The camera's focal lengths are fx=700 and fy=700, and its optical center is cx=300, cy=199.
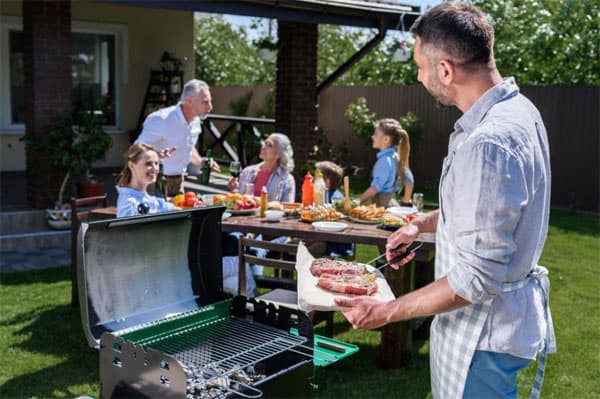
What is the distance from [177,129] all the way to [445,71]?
4.52 m

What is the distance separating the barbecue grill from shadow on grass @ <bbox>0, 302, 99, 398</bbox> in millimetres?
1394

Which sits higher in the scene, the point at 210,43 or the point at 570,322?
the point at 210,43

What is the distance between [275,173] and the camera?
6109 mm

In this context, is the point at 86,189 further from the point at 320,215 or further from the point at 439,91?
the point at 439,91

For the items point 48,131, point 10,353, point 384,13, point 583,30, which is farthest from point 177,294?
point 583,30

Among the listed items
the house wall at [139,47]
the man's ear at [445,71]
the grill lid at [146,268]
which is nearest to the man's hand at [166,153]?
the grill lid at [146,268]

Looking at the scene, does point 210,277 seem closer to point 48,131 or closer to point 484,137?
point 484,137

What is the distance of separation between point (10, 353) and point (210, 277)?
2.12m

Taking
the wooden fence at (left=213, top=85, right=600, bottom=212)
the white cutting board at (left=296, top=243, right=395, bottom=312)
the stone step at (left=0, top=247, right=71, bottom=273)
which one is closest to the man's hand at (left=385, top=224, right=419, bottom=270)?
the white cutting board at (left=296, top=243, right=395, bottom=312)

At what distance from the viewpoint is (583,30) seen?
1366 cm

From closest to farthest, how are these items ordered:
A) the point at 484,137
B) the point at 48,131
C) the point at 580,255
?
1. the point at 484,137
2. the point at 48,131
3. the point at 580,255

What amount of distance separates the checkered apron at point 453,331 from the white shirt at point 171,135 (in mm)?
4359

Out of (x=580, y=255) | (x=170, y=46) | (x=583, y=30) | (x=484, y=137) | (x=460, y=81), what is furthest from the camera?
(x=583, y=30)

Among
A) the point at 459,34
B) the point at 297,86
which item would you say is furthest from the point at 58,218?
the point at 459,34
